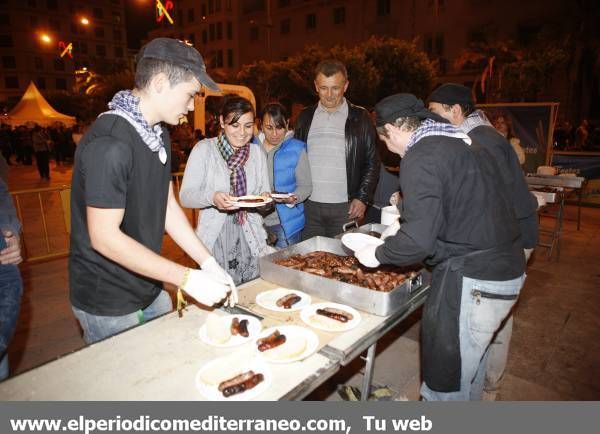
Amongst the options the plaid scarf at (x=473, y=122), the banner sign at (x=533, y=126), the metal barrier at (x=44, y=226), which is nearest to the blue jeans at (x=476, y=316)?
the plaid scarf at (x=473, y=122)

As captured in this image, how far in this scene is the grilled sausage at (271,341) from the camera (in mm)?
1699

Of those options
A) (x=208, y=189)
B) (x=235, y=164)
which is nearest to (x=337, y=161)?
(x=235, y=164)

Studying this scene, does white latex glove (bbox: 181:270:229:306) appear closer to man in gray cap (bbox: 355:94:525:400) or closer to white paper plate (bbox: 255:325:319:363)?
white paper plate (bbox: 255:325:319:363)

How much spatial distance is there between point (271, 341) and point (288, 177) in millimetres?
2210

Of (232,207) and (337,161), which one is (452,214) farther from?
(337,161)

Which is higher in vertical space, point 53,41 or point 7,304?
point 53,41

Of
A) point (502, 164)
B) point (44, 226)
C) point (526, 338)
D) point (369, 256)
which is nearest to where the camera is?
point (369, 256)

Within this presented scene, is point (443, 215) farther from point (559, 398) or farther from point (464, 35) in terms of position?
point (464, 35)

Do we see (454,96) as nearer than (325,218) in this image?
Yes

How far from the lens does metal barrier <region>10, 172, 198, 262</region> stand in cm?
605

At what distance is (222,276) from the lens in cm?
197

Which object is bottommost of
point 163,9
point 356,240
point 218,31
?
point 356,240

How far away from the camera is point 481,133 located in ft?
9.27

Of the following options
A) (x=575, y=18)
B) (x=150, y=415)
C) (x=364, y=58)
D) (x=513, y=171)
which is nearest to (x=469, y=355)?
(x=513, y=171)
